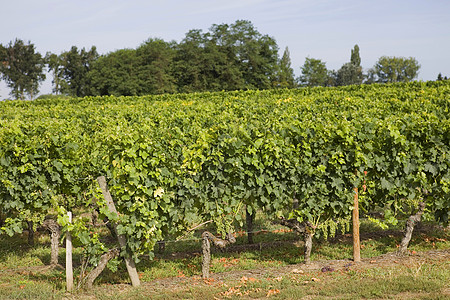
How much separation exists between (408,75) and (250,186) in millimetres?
127221

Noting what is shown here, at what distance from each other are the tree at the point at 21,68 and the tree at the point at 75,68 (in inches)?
199

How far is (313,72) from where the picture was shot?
4382 inches

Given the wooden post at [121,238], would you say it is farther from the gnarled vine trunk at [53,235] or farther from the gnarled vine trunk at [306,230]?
the gnarled vine trunk at [306,230]

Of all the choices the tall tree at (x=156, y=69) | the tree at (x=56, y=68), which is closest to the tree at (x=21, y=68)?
the tree at (x=56, y=68)

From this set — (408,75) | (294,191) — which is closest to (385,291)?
(294,191)

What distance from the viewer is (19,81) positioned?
289 feet

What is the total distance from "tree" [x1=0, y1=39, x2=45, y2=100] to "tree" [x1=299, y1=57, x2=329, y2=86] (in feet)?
202

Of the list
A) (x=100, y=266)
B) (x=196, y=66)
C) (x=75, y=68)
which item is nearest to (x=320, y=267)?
(x=100, y=266)

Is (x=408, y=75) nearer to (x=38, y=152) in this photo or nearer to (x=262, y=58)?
(x=262, y=58)

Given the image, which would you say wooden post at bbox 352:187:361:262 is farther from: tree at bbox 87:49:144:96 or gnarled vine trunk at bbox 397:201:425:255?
tree at bbox 87:49:144:96

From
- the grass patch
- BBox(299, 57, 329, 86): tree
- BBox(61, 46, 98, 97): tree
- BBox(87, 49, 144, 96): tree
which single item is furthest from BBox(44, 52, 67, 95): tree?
the grass patch

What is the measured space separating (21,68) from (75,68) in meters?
10.5

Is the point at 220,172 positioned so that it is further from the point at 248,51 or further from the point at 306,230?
the point at 248,51

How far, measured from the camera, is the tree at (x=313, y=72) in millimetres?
110000
